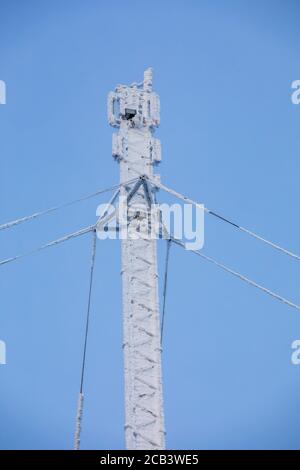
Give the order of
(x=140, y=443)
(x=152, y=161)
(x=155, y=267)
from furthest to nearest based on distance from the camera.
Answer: (x=152, y=161), (x=155, y=267), (x=140, y=443)

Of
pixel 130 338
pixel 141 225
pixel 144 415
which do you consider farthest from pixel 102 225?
pixel 144 415

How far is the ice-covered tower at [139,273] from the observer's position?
3588cm

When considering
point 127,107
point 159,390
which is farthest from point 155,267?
point 127,107

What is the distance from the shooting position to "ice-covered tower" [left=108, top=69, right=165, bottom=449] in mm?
35875

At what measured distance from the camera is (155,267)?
3869cm

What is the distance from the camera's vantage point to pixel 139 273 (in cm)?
3850

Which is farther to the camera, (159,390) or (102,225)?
(102,225)

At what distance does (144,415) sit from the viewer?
118 feet

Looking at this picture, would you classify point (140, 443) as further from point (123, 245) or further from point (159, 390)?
point (123, 245)
